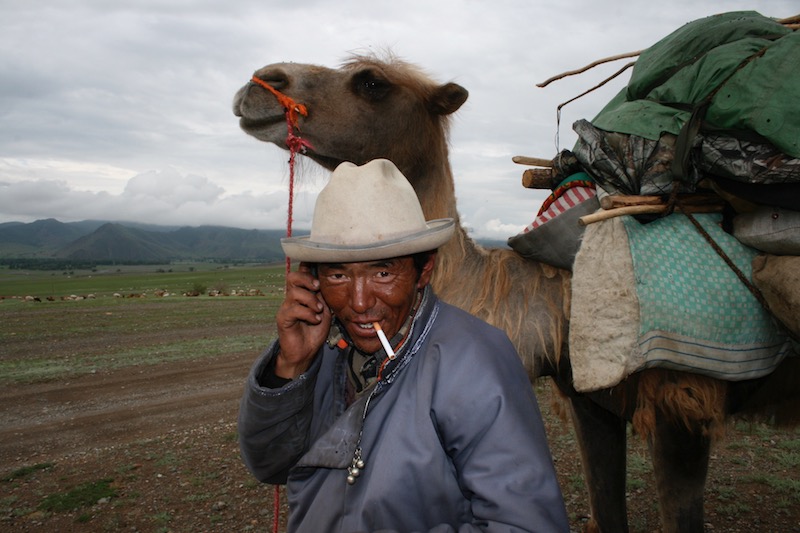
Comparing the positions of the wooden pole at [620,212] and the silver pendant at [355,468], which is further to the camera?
the wooden pole at [620,212]

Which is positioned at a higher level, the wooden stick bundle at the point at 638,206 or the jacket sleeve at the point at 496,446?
the wooden stick bundle at the point at 638,206

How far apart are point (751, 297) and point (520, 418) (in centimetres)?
157

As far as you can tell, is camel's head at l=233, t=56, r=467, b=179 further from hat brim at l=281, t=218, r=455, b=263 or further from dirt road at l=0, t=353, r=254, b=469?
dirt road at l=0, t=353, r=254, b=469

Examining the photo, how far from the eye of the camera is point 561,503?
139 centimetres

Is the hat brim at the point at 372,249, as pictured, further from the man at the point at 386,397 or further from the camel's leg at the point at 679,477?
the camel's leg at the point at 679,477

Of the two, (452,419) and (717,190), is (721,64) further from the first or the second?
(452,419)

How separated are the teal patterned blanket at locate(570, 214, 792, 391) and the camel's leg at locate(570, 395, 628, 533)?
1063 millimetres

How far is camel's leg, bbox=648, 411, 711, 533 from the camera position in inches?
116

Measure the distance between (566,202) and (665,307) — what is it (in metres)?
0.73

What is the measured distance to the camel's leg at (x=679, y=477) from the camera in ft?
9.65

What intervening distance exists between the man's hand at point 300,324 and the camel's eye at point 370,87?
1744mm

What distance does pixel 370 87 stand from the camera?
3.32 meters

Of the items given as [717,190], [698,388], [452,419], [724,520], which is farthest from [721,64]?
[724,520]

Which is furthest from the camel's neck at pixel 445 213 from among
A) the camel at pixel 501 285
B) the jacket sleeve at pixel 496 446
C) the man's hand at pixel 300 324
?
the jacket sleeve at pixel 496 446
